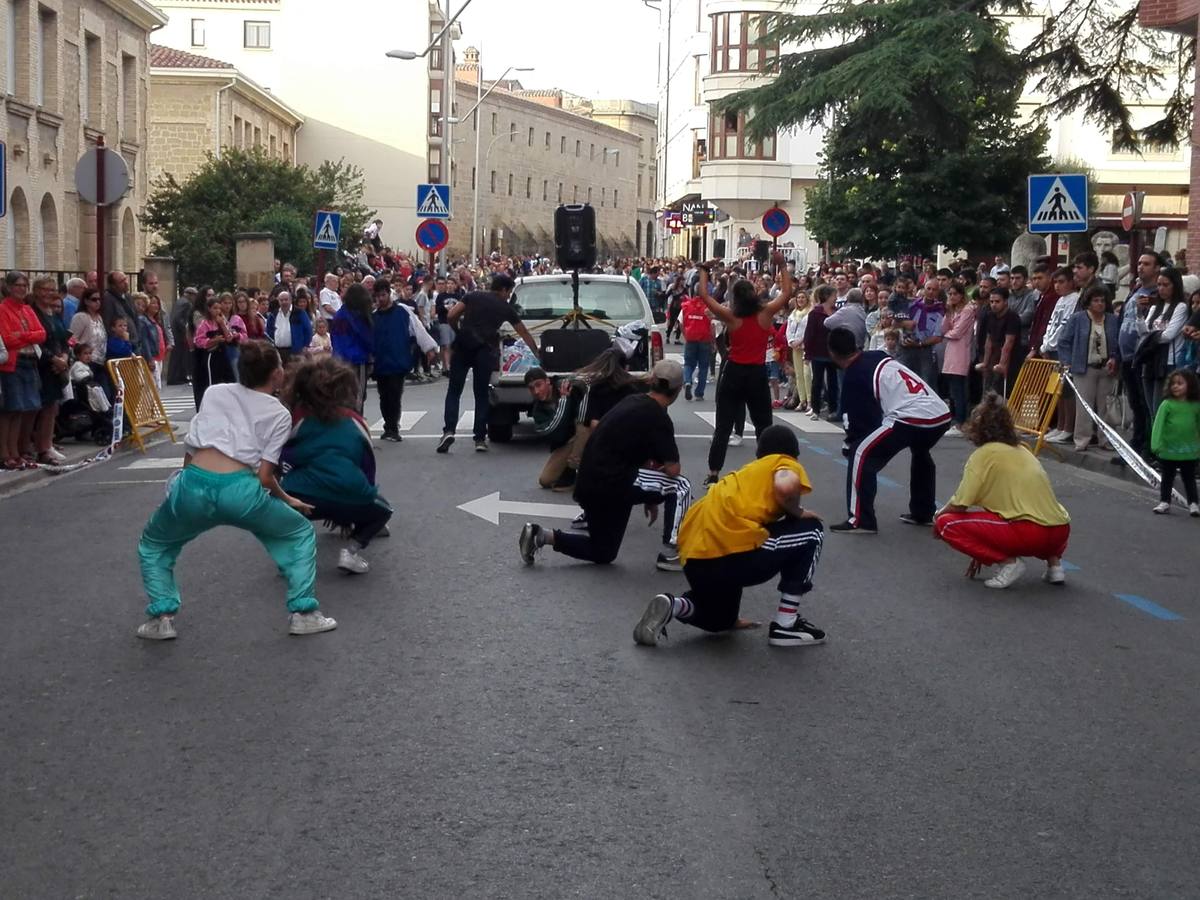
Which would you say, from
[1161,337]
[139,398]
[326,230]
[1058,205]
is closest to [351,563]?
[1161,337]

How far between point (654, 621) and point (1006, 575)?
2849 millimetres

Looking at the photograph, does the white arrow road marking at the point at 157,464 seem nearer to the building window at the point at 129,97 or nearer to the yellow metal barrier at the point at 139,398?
the yellow metal barrier at the point at 139,398

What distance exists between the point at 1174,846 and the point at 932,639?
125 inches

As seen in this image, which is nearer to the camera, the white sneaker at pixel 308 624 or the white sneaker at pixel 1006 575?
the white sneaker at pixel 308 624

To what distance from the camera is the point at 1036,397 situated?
709 inches

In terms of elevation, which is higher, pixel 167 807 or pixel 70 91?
pixel 70 91

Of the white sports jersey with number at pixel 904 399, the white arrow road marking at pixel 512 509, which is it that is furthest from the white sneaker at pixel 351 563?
the white sports jersey with number at pixel 904 399

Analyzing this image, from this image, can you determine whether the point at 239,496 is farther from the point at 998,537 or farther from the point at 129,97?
the point at 129,97

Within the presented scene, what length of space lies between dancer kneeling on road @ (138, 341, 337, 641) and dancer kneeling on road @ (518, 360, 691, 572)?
6.82 feet

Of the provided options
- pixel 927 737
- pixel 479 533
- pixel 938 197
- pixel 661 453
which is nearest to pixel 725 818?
pixel 927 737

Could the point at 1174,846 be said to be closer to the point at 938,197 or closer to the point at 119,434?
the point at 119,434

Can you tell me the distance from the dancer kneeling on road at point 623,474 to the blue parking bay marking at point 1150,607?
2.65 meters

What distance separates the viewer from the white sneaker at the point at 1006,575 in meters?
9.95

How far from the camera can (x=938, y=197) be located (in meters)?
34.9
